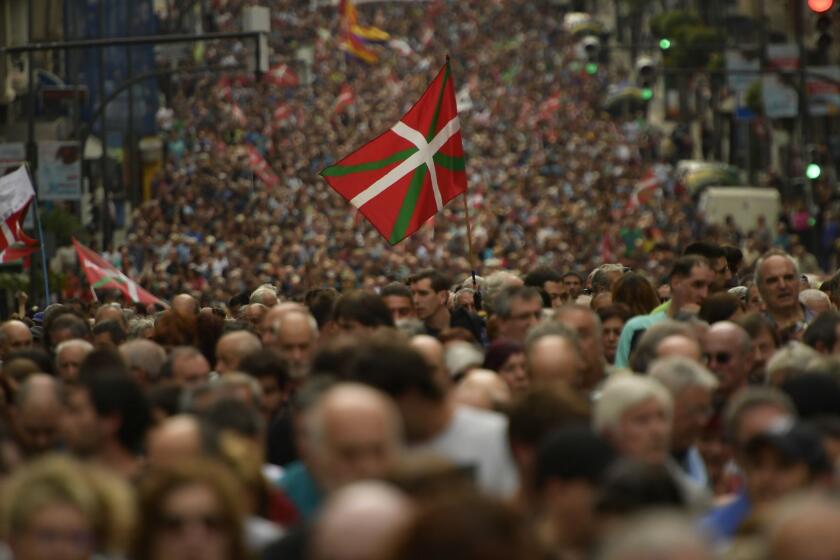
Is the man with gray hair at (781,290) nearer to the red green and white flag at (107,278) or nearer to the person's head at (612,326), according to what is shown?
the person's head at (612,326)

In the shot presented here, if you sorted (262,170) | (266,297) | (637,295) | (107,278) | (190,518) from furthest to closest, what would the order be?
(262,170) < (107,278) < (266,297) < (637,295) < (190,518)

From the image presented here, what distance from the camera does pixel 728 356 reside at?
11.8 metres

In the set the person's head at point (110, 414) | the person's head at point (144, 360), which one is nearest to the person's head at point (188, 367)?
the person's head at point (144, 360)

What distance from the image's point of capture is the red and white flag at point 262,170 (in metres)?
51.2

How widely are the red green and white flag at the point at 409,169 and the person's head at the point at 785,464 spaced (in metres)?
9.98

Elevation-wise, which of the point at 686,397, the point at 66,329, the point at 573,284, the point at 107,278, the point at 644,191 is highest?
the point at 686,397

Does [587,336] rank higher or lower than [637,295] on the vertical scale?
higher

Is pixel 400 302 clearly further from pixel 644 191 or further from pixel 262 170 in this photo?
pixel 262 170

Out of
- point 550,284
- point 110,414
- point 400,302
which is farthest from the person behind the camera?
point 550,284

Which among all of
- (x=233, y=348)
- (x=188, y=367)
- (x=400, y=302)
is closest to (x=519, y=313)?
(x=400, y=302)

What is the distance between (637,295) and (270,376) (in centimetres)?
474

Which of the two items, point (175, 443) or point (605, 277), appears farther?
point (605, 277)

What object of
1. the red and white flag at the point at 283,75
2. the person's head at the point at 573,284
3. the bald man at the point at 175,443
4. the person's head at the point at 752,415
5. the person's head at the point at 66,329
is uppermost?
the red and white flag at the point at 283,75

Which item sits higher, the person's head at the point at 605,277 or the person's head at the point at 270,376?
the person's head at the point at 270,376
